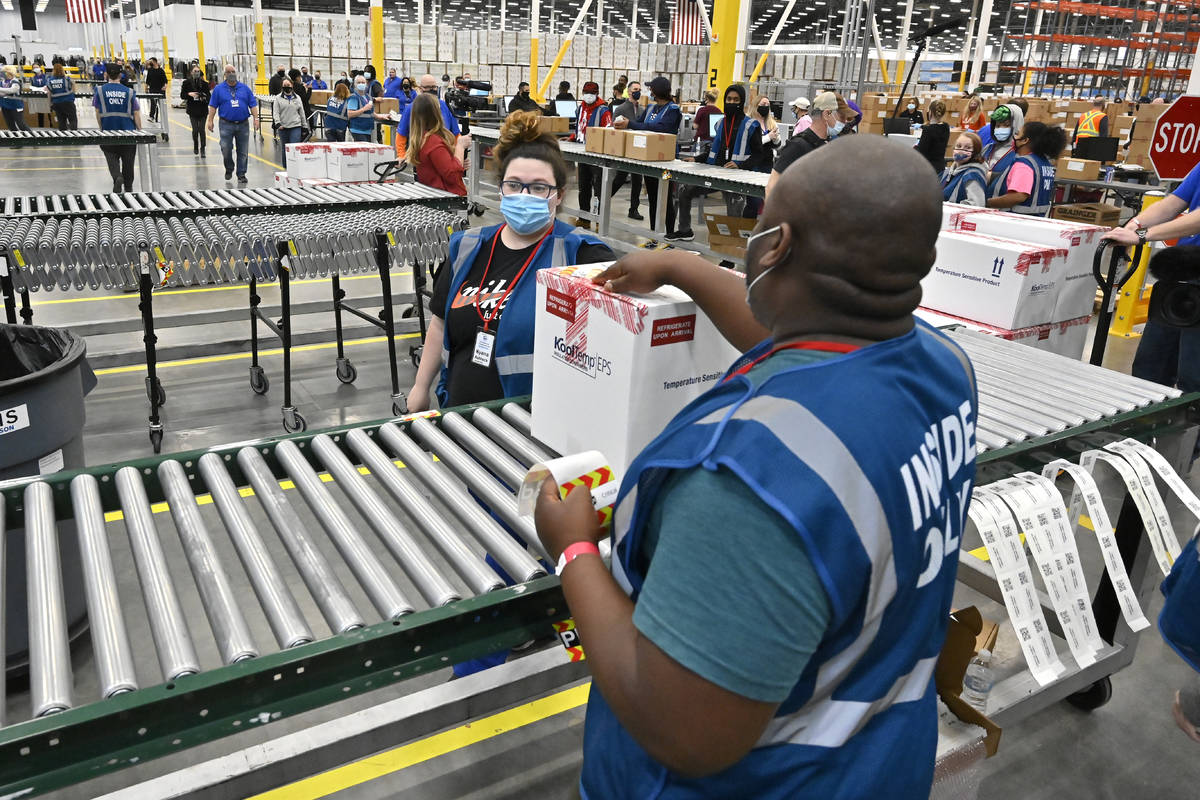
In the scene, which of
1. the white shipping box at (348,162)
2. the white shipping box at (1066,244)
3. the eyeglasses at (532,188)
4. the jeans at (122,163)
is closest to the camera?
the eyeglasses at (532,188)

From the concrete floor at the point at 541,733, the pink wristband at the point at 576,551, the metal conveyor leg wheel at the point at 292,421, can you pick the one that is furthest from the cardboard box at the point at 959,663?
the metal conveyor leg wheel at the point at 292,421

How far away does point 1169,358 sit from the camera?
432 centimetres

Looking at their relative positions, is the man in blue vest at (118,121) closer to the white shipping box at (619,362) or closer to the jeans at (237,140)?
the jeans at (237,140)

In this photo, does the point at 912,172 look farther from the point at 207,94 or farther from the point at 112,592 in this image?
the point at 207,94

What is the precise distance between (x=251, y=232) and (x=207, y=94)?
1308 cm

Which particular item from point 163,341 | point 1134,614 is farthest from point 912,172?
point 163,341

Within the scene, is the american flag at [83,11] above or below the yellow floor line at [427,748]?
above

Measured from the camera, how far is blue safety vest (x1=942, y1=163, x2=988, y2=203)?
5.61 meters

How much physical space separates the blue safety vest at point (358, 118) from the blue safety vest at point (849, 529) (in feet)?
44.4

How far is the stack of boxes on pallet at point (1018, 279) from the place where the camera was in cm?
345

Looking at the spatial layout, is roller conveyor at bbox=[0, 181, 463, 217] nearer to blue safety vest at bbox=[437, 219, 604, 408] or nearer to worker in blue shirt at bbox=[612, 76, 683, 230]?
blue safety vest at bbox=[437, 219, 604, 408]

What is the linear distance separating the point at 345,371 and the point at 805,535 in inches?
198

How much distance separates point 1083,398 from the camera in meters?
2.27

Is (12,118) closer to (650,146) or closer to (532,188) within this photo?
(650,146)
